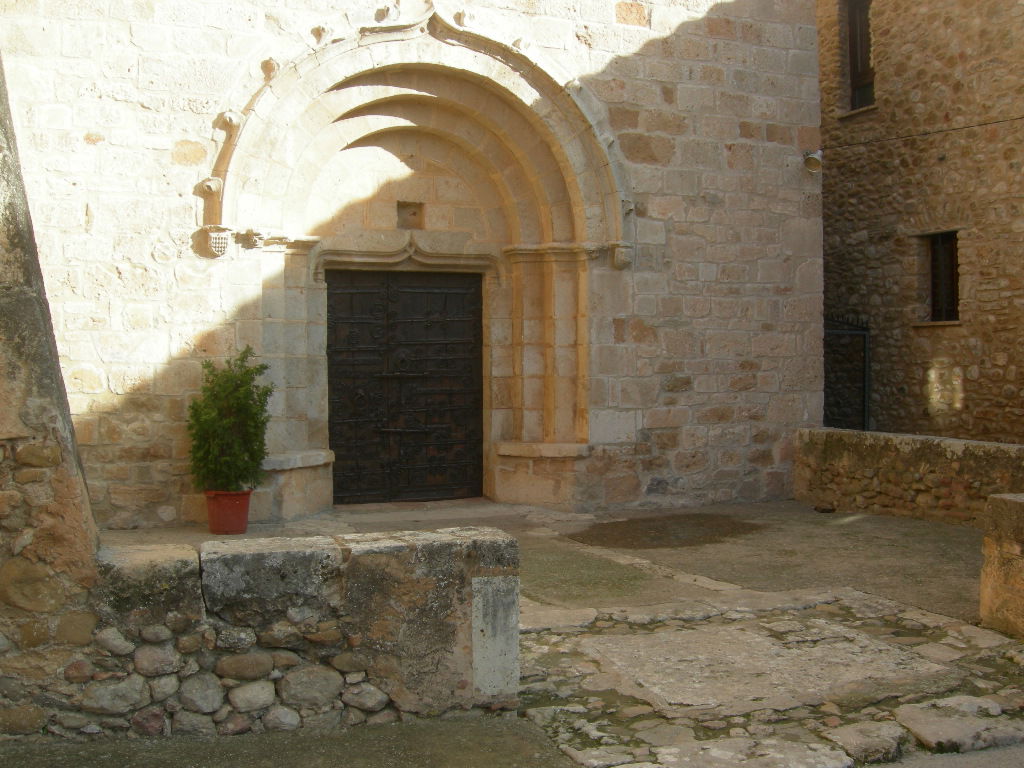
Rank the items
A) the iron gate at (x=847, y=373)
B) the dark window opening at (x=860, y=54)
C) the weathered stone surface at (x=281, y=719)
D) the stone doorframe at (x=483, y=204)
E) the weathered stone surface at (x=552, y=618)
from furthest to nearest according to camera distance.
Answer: the dark window opening at (x=860, y=54) < the iron gate at (x=847, y=373) < the stone doorframe at (x=483, y=204) < the weathered stone surface at (x=552, y=618) < the weathered stone surface at (x=281, y=719)

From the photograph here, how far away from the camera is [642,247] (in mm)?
8539

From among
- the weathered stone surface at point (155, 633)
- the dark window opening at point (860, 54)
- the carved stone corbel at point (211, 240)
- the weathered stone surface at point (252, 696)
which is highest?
the dark window opening at point (860, 54)

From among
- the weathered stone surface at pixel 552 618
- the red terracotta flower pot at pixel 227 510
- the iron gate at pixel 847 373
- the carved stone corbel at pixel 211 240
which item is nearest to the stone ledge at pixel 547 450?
the red terracotta flower pot at pixel 227 510

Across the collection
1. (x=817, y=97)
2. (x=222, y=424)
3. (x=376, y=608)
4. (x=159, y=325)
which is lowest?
(x=376, y=608)

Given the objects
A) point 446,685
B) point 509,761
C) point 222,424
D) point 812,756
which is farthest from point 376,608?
point 222,424

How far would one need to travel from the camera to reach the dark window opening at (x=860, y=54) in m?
12.2

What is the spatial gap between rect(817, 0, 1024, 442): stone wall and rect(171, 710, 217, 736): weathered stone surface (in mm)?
9029

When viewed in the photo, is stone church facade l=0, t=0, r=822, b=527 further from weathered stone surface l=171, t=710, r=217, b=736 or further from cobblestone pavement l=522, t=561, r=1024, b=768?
weathered stone surface l=171, t=710, r=217, b=736

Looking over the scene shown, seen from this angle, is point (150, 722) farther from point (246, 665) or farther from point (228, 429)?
point (228, 429)

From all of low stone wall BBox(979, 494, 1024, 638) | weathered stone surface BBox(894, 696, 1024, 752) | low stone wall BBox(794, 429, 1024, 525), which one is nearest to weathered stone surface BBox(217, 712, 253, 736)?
weathered stone surface BBox(894, 696, 1024, 752)

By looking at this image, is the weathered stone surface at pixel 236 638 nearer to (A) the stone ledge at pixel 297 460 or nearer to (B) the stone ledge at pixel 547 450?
(A) the stone ledge at pixel 297 460

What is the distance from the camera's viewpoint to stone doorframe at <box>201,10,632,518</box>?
755 centimetres

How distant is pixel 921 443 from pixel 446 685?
519 cm

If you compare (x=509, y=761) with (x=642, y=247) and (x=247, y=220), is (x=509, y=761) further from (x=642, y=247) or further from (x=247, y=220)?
(x=642, y=247)
